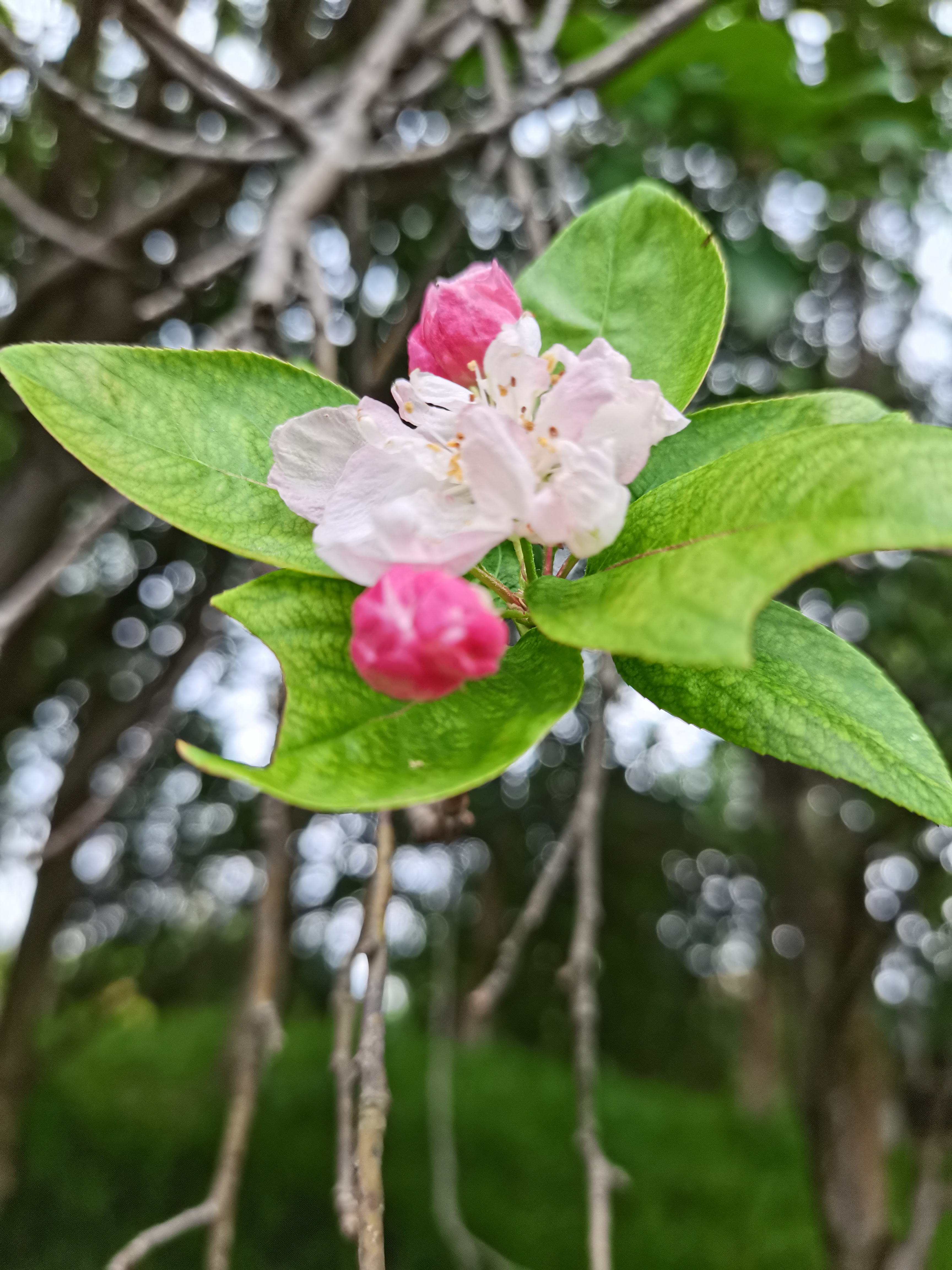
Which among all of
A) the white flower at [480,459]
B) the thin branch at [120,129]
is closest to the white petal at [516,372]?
the white flower at [480,459]

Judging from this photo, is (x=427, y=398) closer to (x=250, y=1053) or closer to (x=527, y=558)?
(x=527, y=558)

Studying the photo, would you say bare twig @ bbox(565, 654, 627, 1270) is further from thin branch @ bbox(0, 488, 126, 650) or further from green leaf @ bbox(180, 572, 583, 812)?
thin branch @ bbox(0, 488, 126, 650)

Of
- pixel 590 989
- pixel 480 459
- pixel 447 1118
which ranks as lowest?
pixel 447 1118

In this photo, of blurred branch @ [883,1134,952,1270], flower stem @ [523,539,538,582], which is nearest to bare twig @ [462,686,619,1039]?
flower stem @ [523,539,538,582]

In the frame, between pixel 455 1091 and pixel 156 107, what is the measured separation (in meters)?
5.71

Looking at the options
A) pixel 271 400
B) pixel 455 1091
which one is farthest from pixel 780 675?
pixel 455 1091

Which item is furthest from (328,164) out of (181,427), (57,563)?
(181,427)

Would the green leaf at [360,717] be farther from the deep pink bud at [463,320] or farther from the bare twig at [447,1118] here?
the bare twig at [447,1118]

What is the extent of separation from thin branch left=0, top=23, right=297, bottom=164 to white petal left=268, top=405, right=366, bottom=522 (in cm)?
81

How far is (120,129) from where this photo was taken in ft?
4.00

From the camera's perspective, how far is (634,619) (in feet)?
1.44

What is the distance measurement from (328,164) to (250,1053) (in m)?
0.96

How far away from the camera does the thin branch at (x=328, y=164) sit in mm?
908

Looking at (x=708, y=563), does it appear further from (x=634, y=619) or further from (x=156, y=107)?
(x=156, y=107)
